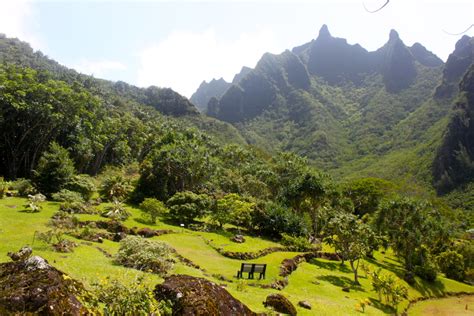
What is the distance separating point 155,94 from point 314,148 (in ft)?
307

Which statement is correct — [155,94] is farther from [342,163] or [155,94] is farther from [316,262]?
[316,262]

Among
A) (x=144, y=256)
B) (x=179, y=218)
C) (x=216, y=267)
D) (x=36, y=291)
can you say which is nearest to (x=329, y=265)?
(x=216, y=267)

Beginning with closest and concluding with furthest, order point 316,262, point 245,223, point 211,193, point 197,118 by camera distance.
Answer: point 316,262 → point 245,223 → point 211,193 → point 197,118

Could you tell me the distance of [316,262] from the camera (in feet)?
124

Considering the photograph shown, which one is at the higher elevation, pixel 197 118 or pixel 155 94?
pixel 155 94

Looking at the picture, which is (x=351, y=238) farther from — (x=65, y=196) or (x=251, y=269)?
(x=65, y=196)

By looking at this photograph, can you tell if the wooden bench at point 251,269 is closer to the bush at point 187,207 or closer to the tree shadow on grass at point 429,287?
the bush at point 187,207

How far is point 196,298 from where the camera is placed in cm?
985

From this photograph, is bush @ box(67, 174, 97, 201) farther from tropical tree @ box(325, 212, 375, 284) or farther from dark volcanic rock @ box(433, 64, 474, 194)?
dark volcanic rock @ box(433, 64, 474, 194)

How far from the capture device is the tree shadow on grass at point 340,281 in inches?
1230

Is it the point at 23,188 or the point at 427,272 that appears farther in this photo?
the point at 427,272

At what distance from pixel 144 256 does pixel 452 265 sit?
5595 centimetres

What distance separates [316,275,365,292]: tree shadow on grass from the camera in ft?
102

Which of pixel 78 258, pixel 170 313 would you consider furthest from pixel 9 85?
pixel 170 313
